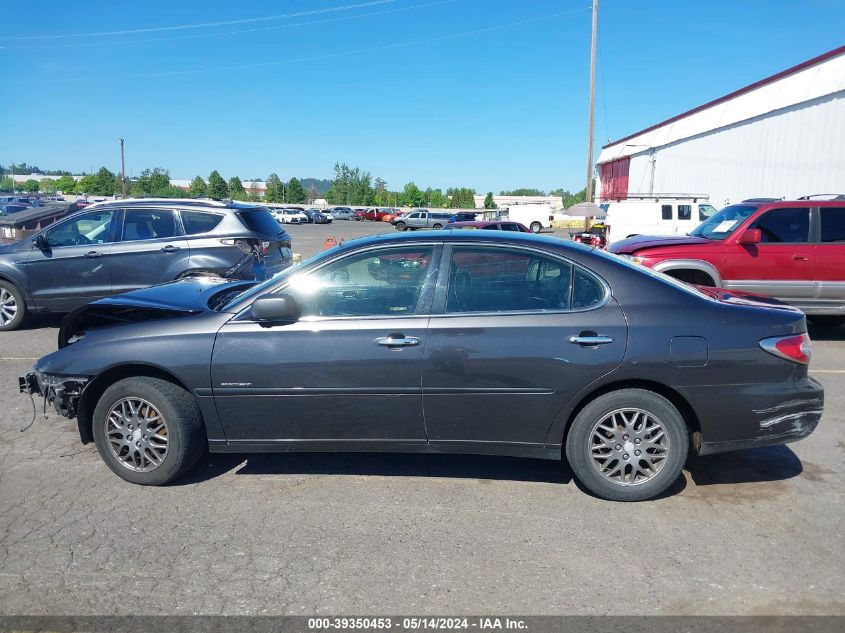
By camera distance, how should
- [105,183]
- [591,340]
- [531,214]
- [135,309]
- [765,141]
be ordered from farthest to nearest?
[105,183] < [531,214] < [765,141] < [135,309] < [591,340]

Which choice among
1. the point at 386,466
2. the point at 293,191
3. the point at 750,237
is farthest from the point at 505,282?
the point at 293,191

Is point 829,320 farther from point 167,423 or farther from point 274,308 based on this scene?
point 167,423

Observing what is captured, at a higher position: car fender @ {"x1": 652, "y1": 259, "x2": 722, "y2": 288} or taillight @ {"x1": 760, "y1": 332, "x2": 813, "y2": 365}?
car fender @ {"x1": 652, "y1": 259, "x2": 722, "y2": 288}

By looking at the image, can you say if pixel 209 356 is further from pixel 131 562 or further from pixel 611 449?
pixel 611 449

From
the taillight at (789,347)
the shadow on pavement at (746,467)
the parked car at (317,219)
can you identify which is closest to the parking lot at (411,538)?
the shadow on pavement at (746,467)

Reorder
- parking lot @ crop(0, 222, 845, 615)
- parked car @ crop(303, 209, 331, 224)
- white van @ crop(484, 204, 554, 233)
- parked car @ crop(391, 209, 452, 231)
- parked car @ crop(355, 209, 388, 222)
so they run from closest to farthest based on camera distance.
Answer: parking lot @ crop(0, 222, 845, 615) < white van @ crop(484, 204, 554, 233) < parked car @ crop(391, 209, 452, 231) < parked car @ crop(303, 209, 331, 224) < parked car @ crop(355, 209, 388, 222)

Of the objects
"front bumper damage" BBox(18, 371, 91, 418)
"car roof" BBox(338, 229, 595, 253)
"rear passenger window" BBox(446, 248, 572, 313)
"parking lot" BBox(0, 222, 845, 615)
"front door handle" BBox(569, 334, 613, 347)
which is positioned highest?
"car roof" BBox(338, 229, 595, 253)

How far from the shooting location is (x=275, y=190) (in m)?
116

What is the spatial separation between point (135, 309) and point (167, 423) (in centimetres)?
92

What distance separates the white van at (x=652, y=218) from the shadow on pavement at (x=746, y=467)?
64.6ft

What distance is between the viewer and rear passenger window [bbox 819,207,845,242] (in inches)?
346

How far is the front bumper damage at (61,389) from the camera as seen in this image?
4307 millimetres

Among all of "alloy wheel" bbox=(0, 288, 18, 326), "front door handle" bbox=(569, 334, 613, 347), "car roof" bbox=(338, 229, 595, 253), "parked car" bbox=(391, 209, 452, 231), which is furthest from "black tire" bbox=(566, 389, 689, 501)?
"parked car" bbox=(391, 209, 452, 231)

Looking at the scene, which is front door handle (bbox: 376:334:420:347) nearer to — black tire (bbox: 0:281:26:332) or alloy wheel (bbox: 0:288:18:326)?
black tire (bbox: 0:281:26:332)
